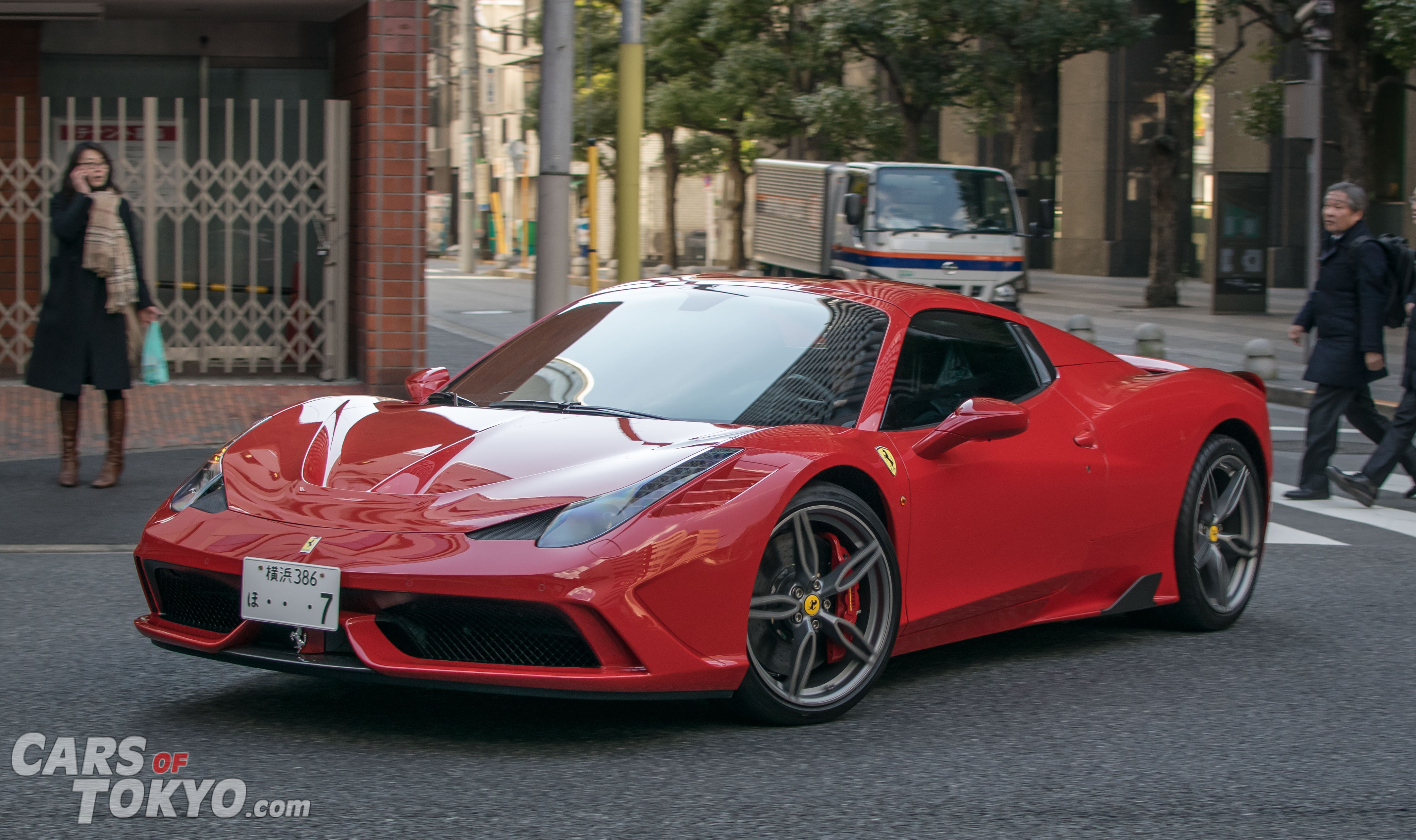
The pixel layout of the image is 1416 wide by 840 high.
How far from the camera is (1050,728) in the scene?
438 cm

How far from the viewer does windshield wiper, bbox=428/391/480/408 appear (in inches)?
194

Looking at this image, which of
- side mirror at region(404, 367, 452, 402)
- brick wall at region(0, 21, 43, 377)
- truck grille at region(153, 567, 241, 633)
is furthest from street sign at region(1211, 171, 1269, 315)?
truck grille at region(153, 567, 241, 633)

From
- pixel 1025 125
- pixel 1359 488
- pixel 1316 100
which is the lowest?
pixel 1359 488

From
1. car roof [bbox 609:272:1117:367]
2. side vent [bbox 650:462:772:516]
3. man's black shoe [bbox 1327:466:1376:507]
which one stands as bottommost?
man's black shoe [bbox 1327:466:1376:507]

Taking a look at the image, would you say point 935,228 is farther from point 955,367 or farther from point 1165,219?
point 955,367

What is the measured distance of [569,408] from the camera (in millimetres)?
4730

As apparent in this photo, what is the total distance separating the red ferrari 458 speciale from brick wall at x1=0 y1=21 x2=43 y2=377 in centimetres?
887

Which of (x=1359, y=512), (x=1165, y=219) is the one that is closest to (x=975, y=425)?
(x=1359, y=512)

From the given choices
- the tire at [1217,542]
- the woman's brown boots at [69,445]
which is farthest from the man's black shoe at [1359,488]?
the woman's brown boots at [69,445]

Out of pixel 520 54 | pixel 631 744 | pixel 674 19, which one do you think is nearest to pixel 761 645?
pixel 631 744

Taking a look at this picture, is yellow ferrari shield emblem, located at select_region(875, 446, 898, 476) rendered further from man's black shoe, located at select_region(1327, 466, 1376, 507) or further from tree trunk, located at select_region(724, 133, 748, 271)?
tree trunk, located at select_region(724, 133, 748, 271)

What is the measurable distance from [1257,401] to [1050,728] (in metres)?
2.25

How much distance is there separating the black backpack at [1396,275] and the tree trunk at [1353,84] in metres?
14.7

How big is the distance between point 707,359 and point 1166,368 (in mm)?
2124
